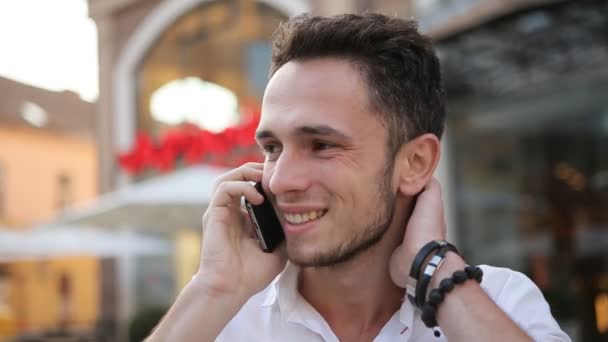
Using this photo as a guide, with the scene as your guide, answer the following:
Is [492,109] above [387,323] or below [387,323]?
above

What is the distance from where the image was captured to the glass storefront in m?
8.72

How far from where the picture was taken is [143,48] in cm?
1327

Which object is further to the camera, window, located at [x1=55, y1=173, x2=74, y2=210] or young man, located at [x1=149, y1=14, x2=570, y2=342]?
window, located at [x1=55, y1=173, x2=74, y2=210]

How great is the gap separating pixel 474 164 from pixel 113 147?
6.90 metres

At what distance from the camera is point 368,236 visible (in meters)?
1.64

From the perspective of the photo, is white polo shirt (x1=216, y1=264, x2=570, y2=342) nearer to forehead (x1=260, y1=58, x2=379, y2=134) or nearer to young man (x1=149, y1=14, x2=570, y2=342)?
young man (x1=149, y1=14, x2=570, y2=342)

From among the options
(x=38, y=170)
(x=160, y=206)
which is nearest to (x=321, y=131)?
(x=160, y=206)

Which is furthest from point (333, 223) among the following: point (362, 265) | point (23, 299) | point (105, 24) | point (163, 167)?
point (23, 299)

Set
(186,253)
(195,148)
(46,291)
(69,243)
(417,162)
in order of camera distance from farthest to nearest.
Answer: (46,291), (186,253), (195,148), (69,243), (417,162)

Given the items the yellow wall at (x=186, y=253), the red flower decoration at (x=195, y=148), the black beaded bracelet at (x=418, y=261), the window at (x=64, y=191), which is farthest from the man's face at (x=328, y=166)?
the window at (x=64, y=191)

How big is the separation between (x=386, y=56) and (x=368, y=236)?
412mm

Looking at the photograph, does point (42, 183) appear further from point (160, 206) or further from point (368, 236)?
point (368, 236)

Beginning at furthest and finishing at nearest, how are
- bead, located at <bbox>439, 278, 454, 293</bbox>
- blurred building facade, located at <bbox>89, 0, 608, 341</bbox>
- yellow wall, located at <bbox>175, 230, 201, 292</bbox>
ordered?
1. yellow wall, located at <bbox>175, 230, 201, 292</bbox>
2. blurred building facade, located at <bbox>89, 0, 608, 341</bbox>
3. bead, located at <bbox>439, 278, 454, 293</bbox>

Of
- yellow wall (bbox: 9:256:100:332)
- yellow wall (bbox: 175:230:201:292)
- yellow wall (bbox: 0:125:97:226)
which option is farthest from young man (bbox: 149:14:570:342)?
yellow wall (bbox: 9:256:100:332)
